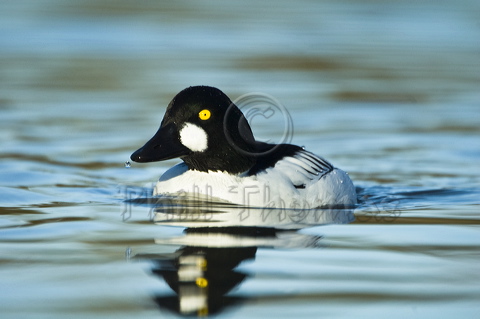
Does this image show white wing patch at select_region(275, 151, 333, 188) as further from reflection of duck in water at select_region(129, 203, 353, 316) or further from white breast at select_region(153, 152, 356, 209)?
reflection of duck in water at select_region(129, 203, 353, 316)

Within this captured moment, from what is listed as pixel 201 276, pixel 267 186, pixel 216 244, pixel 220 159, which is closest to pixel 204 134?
pixel 220 159

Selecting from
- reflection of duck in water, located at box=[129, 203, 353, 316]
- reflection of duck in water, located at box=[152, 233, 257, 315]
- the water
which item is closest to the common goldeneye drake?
reflection of duck in water, located at box=[129, 203, 353, 316]

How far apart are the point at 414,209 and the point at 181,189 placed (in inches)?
76.1

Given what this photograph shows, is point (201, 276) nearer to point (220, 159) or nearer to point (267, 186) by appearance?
point (267, 186)

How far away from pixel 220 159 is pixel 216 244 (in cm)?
165

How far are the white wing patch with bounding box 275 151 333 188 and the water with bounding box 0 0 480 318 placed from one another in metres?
0.41

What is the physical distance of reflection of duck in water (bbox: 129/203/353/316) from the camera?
13.7 feet

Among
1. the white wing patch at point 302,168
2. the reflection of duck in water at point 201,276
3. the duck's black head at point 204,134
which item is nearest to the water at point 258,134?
the reflection of duck in water at point 201,276

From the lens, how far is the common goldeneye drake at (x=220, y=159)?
6.66 meters

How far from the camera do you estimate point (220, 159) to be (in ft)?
22.4

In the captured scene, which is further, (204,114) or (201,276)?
(204,114)

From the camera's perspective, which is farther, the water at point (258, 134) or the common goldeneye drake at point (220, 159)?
the common goldeneye drake at point (220, 159)

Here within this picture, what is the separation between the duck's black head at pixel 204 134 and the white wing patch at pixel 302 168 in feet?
1.00

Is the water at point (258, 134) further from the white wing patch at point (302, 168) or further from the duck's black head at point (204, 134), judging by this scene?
the duck's black head at point (204, 134)
